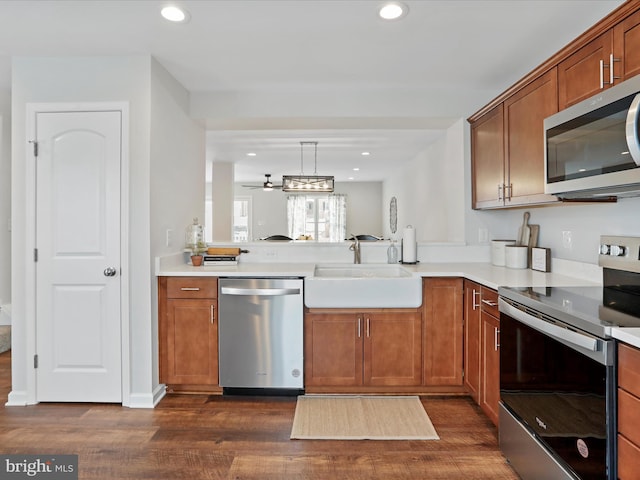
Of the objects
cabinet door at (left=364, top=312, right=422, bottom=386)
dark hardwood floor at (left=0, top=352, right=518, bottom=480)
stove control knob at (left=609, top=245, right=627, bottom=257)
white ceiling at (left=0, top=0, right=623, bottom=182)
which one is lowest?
dark hardwood floor at (left=0, top=352, right=518, bottom=480)

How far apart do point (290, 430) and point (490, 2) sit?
8.39ft

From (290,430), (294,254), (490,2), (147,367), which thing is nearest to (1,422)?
(147,367)

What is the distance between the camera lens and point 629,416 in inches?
49.2

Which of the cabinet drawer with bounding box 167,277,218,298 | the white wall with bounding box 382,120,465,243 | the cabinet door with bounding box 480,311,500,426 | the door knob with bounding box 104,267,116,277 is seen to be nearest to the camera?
the cabinet door with bounding box 480,311,500,426

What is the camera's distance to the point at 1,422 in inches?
98.2

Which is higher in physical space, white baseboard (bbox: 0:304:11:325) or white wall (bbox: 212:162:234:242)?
white wall (bbox: 212:162:234:242)

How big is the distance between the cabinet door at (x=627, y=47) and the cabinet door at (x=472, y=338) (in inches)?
Answer: 51.7

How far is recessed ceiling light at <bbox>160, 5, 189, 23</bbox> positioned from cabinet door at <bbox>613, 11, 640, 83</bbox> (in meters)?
2.04

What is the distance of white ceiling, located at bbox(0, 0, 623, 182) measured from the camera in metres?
2.14

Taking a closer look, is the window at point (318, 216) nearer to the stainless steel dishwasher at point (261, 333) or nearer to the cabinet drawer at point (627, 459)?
the stainless steel dishwasher at point (261, 333)

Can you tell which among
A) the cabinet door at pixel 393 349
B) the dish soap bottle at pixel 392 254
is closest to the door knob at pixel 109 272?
the cabinet door at pixel 393 349

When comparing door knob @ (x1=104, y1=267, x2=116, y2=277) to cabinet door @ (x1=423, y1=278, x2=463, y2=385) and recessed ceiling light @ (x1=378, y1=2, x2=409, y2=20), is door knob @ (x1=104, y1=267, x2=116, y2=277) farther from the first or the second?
recessed ceiling light @ (x1=378, y1=2, x2=409, y2=20)

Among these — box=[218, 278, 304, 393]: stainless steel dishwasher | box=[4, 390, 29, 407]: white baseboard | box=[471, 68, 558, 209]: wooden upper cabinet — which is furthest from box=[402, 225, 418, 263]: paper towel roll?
box=[4, 390, 29, 407]: white baseboard

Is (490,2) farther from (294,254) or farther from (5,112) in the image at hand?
(5,112)
